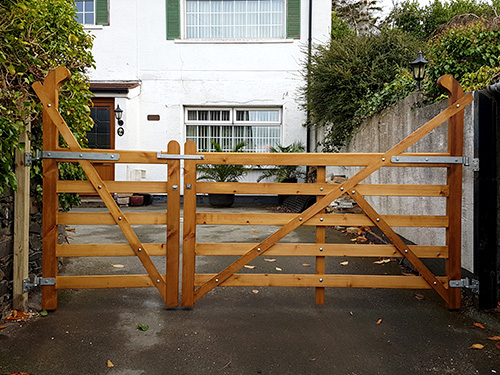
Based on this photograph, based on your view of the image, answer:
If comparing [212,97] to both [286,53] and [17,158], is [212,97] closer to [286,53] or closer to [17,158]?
[286,53]

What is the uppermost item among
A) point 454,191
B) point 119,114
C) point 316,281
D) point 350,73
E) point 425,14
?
point 425,14

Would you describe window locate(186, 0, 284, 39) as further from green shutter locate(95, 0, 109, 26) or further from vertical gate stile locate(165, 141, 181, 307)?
vertical gate stile locate(165, 141, 181, 307)

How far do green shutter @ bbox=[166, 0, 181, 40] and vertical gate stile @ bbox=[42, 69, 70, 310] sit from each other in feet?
28.8

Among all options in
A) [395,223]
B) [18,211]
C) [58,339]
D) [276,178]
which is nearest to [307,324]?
[395,223]

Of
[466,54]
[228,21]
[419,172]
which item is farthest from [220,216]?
[228,21]

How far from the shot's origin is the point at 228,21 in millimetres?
11250

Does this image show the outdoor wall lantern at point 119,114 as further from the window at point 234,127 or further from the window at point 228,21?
the window at point 228,21

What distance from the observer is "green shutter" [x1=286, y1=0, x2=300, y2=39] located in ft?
35.8

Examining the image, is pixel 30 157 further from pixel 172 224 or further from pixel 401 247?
pixel 401 247

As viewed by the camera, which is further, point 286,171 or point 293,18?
point 293,18

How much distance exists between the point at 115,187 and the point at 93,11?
1015 centimetres

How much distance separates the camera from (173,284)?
3.07 meters

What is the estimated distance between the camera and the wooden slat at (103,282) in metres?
3.01

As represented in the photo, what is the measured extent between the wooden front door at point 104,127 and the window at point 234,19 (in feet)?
10.5
